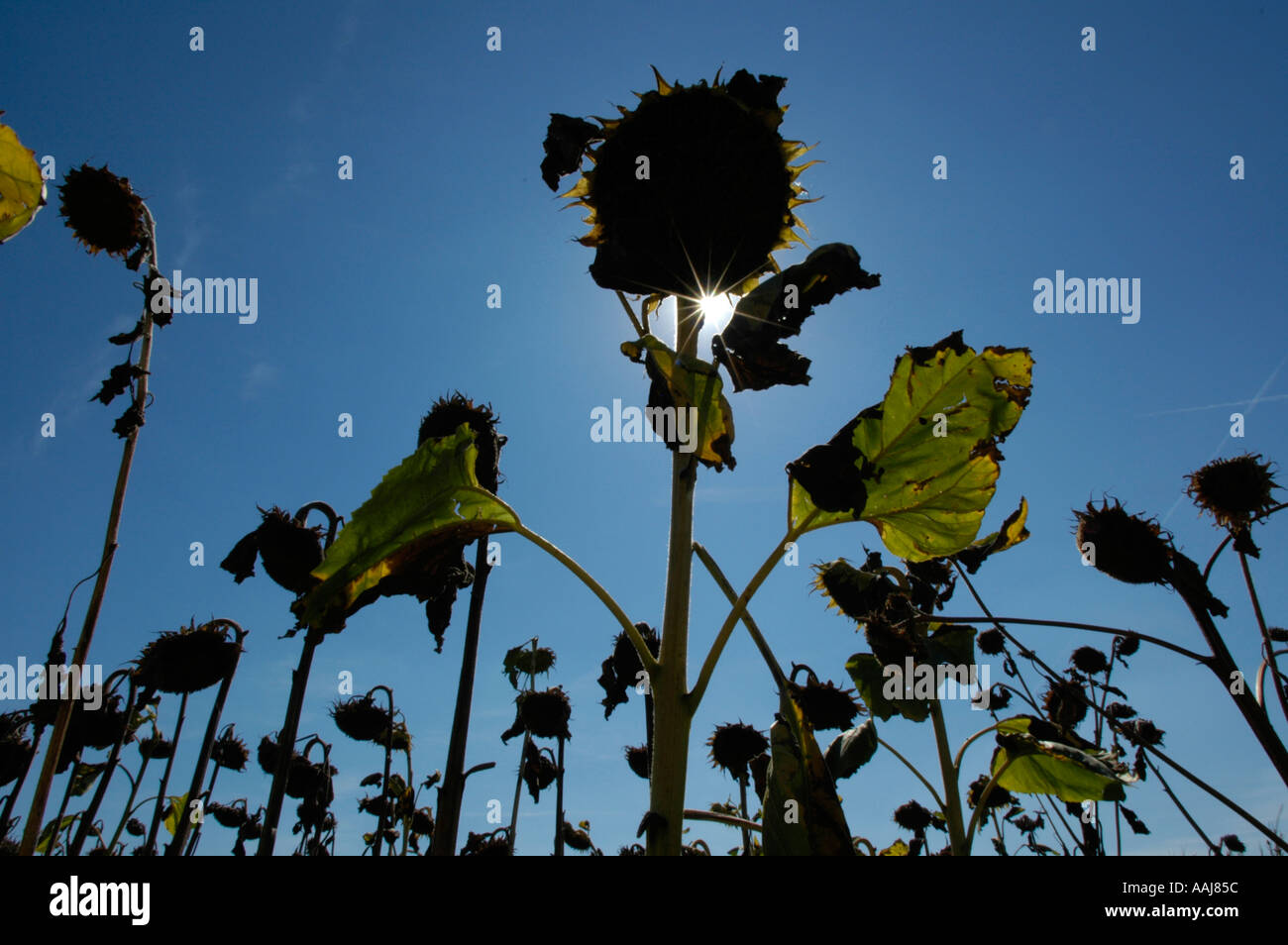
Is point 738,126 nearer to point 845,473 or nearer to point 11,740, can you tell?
point 845,473

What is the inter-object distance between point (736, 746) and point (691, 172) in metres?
6.31

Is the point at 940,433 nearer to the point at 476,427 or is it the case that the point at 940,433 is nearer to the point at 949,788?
the point at 476,427

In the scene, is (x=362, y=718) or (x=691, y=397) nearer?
(x=691, y=397)

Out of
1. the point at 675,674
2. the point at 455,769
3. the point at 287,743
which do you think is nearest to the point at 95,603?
the point at 287,743

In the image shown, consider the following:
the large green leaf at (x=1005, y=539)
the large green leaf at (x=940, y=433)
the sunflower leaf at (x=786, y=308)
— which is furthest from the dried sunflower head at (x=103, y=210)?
the large green leaf at (x=1005, y=539)

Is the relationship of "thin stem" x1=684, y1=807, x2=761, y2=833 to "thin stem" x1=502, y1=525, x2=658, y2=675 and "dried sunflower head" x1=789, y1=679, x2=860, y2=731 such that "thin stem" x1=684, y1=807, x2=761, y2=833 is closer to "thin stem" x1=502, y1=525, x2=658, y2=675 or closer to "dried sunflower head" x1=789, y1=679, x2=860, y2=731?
"thin stem" x1=502, y1=525, x2=658, y2=675

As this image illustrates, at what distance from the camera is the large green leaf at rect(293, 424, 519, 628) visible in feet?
7.33

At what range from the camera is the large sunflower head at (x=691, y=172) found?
2.33 metres

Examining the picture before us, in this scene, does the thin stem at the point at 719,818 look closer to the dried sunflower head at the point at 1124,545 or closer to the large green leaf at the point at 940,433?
the large green leaf at the point at 940,433

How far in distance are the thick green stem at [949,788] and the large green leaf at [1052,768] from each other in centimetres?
53

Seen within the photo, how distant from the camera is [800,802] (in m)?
1.86

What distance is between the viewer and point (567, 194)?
8.37 ft
